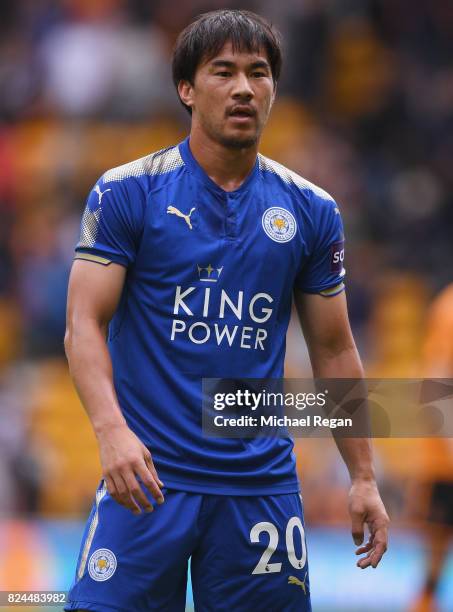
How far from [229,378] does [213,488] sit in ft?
1.09

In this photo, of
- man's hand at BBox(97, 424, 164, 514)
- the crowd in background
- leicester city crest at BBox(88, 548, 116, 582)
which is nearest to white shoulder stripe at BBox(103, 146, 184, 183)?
man's hand at BBox(97, 424, 164, 514)

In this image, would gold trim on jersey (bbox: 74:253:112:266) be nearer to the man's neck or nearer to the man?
the man

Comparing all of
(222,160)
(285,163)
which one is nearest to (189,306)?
(222,160)

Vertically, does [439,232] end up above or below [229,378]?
above

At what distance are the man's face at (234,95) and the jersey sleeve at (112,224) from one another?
0.34m

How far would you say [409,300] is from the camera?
10.9 metres

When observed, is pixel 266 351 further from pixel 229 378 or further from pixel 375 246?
pixel 375 246

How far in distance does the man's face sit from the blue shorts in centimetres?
112

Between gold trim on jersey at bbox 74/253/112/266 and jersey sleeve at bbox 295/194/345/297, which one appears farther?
jersey sleeve at bbox 295/194/345/297

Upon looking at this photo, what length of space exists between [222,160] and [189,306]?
0.51 metres

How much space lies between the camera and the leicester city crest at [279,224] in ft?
13.1

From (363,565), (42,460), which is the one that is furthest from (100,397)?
(42,460)

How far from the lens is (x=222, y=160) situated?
4.05 metres

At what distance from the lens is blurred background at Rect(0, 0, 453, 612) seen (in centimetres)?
916
